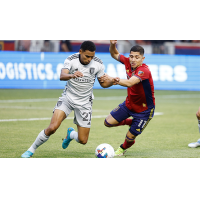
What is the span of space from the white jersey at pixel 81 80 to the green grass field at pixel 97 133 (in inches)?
39.9

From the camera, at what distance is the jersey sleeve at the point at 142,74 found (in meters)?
6.45

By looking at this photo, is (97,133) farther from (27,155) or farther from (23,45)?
(23,45)

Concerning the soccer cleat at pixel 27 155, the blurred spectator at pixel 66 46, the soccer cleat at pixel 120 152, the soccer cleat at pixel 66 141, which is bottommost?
the blurred spectator at pixel 66 46

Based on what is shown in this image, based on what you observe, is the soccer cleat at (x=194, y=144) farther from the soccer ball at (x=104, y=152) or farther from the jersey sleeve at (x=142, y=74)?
the soccer ball at (x=104, y=152)

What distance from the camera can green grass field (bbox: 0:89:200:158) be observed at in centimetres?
667

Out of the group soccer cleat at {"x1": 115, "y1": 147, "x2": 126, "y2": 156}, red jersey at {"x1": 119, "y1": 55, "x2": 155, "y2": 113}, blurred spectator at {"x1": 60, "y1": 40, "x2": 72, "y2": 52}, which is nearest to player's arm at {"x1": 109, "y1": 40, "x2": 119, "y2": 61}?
red jersey at {"x1": 119, "y1": 55, "x2": 155, "y2": 113}

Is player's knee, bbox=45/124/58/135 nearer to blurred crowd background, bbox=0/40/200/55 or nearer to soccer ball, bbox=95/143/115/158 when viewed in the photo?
soccer ball, bbox=95/143/115/158

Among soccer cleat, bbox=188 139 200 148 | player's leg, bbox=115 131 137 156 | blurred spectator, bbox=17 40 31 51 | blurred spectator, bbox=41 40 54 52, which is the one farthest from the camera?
blurred spectator, bbox=17 40 31 51

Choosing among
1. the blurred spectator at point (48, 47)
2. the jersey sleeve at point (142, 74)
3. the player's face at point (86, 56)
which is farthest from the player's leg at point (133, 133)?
the blurred spectator at point (48, 47)

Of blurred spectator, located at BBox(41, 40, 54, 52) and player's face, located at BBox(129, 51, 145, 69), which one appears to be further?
blurred spectator, located at BBox(41, 40, 54, 52)

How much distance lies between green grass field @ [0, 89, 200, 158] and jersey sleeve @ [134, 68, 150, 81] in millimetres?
1381

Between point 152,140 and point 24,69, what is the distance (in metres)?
12.7

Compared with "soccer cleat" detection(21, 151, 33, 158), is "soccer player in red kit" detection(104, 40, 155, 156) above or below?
above

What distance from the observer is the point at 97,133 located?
350 inches
